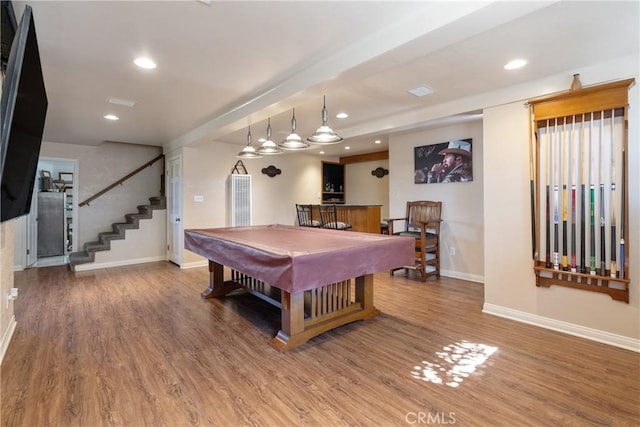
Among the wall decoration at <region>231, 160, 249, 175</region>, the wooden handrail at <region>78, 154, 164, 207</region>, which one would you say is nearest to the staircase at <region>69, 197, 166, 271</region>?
the wooden handrail at <region>78, 154, 164, 207</region>

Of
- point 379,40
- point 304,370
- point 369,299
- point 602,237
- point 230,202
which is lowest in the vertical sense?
point 304,370

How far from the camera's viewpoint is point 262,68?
2.73 meters

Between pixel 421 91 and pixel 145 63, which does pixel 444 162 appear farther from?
pixel 145 63

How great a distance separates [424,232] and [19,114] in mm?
4301

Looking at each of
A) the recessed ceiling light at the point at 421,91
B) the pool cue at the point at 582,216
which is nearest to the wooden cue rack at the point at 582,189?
the pool cue at the point at 582,216

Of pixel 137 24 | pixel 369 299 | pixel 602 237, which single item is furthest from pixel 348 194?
pixel 137 24

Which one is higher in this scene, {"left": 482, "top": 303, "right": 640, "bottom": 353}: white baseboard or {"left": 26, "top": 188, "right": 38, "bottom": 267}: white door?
{"left": 26, "top": 188, "right": 38, "bottom": 267}: white door

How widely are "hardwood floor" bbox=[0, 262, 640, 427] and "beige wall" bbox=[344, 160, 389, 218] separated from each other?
4244 millimetres

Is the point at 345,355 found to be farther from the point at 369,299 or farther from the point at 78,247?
the point at 78,247

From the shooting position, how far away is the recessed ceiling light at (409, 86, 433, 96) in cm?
319

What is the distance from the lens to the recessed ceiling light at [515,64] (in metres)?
2.55

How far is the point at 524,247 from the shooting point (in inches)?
119

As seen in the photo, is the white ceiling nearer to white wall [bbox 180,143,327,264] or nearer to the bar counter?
white wall [bbox 180,143,327,264]

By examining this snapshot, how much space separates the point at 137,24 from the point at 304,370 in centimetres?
260
